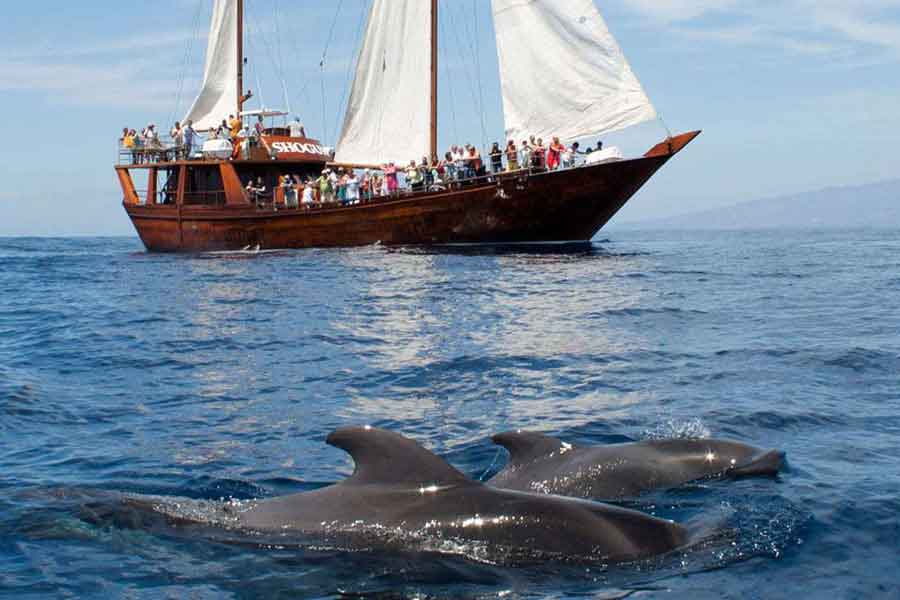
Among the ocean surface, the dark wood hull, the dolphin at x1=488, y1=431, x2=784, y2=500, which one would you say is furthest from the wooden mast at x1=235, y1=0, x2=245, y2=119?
the dolphin at x1=488, y1=431, x2=784, y2=500

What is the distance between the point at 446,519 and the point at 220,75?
46821mm

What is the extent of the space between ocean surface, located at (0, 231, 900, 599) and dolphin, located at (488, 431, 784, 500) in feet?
0.83

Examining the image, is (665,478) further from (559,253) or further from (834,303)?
(559,253)

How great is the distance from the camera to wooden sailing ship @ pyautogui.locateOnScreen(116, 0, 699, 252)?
38719mm

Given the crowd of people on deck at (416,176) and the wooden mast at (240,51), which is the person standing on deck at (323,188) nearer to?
the crowd of people on deck at (416,176)

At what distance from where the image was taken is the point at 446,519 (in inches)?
239

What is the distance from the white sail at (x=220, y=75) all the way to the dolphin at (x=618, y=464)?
145 feet

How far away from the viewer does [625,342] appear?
16062mm

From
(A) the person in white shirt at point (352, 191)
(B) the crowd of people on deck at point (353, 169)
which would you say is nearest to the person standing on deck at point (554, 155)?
(B) the crowd of people on deck at point (353, 169)

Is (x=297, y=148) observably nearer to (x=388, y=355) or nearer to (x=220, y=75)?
(x=220, y=75)

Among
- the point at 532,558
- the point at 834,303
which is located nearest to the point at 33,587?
the point at 532,558

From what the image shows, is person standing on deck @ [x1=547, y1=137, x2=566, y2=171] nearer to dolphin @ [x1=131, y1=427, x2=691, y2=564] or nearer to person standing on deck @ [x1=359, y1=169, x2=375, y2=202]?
person standing on deck @ [x1=359, y1=169, x2=375, y2=202]

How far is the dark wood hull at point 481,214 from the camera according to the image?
38.0 m

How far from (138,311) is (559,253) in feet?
57.1
